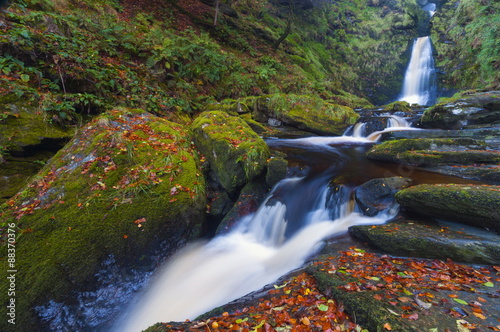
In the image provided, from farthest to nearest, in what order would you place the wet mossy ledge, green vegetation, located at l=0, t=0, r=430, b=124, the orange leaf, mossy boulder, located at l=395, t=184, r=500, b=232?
the wet mossy ledge, green vegetation, located at l=0, t=0, r=430, b=124, mossy boulder, located at l=395, t=184, r=500, b=232, the orange leaf

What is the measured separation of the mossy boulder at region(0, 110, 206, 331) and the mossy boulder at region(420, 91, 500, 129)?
10.9 metres

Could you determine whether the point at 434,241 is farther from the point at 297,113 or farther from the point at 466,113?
the point at 466,113

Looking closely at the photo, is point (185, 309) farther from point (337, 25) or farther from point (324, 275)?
point (337, 25)

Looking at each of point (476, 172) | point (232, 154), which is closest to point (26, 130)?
point (232, 154)

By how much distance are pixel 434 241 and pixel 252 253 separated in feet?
10.1

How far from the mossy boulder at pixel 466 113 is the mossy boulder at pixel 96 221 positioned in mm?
10899

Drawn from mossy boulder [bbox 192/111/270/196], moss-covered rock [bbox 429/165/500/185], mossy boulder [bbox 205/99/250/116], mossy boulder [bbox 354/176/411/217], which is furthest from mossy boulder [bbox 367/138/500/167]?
→ mossy boulder [bbox 205/99/250/116]

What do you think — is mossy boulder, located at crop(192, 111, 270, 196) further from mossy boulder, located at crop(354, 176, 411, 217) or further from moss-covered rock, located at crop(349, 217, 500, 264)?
moss-covered rock, located at crop(349, 217, 500, 264)

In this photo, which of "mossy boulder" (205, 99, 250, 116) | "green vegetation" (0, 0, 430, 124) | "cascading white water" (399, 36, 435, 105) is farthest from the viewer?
"cascading white water" (399, 36, 435, 105)

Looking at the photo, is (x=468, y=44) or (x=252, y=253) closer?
(x=252, y=253)

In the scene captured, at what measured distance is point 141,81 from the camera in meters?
8.40

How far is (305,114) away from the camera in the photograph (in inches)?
437

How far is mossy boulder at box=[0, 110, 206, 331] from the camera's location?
2959mm

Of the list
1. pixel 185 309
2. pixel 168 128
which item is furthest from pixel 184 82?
pixel 185 309
